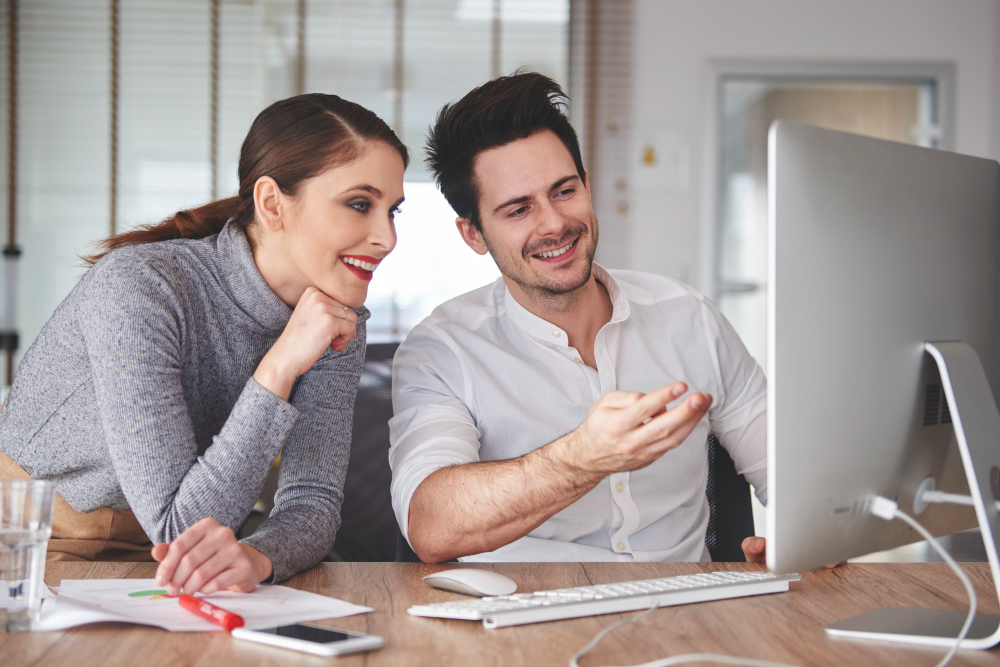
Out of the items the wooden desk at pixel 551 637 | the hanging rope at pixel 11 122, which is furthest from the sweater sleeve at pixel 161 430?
the hanging rope at pixel 11 122

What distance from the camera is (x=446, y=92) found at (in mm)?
3771

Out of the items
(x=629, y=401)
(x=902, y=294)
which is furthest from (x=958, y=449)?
(x=629, y=401)

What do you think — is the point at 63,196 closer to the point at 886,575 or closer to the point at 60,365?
the point at 60,365

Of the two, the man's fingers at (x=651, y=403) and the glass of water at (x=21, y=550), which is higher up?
the man's fingers at (x=651, y=403)

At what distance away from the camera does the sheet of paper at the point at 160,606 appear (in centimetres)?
80

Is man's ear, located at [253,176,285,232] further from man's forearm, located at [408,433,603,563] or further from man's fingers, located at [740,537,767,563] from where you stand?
man's fingers, located at [740,537,767,563]

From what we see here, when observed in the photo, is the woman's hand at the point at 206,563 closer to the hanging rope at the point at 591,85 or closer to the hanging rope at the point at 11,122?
the hanging rope at the point at 591,85

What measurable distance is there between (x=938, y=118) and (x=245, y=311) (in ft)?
11.8

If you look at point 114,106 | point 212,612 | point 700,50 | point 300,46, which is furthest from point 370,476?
point 700,50

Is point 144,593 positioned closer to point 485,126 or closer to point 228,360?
point 228,360

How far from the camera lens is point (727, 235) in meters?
3.87

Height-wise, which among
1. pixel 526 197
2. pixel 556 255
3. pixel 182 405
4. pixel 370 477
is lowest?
pixel 370 477

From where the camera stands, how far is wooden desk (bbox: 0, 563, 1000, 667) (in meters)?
0.72

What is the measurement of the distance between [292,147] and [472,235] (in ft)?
1.51
